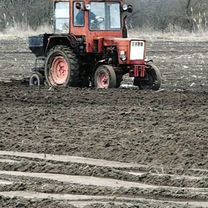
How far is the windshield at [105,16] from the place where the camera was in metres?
19.0

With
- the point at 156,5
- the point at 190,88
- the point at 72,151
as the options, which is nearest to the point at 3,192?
the point at 72,151

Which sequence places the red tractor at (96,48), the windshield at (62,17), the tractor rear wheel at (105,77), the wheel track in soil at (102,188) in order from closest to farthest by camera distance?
the wheel track in soil at (102,188) → the tractor rear wheel at (105,77) → the red tractor at (96,48) → the windshield at (62,17)

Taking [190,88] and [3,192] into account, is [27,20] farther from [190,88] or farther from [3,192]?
[3,192]

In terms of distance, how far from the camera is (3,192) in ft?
28.6

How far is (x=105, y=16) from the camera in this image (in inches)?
758

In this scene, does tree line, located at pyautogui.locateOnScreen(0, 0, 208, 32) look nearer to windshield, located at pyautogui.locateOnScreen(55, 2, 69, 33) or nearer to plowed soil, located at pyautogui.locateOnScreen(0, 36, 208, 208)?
windshield, located at pyautogui.locateOnScreen(55, 2, 69, 33)

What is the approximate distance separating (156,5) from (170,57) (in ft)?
117

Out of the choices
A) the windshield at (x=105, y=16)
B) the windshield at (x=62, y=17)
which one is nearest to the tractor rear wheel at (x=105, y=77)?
the windshield at (x=105, y=16)

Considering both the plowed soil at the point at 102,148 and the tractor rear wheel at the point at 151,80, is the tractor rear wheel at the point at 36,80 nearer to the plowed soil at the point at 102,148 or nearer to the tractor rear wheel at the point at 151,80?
the plowed soil at the point at 102,148

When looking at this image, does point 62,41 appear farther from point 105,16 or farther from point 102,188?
point 102,188

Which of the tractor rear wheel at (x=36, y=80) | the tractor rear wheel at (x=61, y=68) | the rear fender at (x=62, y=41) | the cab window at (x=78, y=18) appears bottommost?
the tractor rear wheel at (x=36, y=80)

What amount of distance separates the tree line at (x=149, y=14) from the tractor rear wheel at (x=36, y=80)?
38949 millimetres

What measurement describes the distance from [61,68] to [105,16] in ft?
5.77

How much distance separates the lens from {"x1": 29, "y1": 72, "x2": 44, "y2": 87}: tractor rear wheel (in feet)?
65.7
